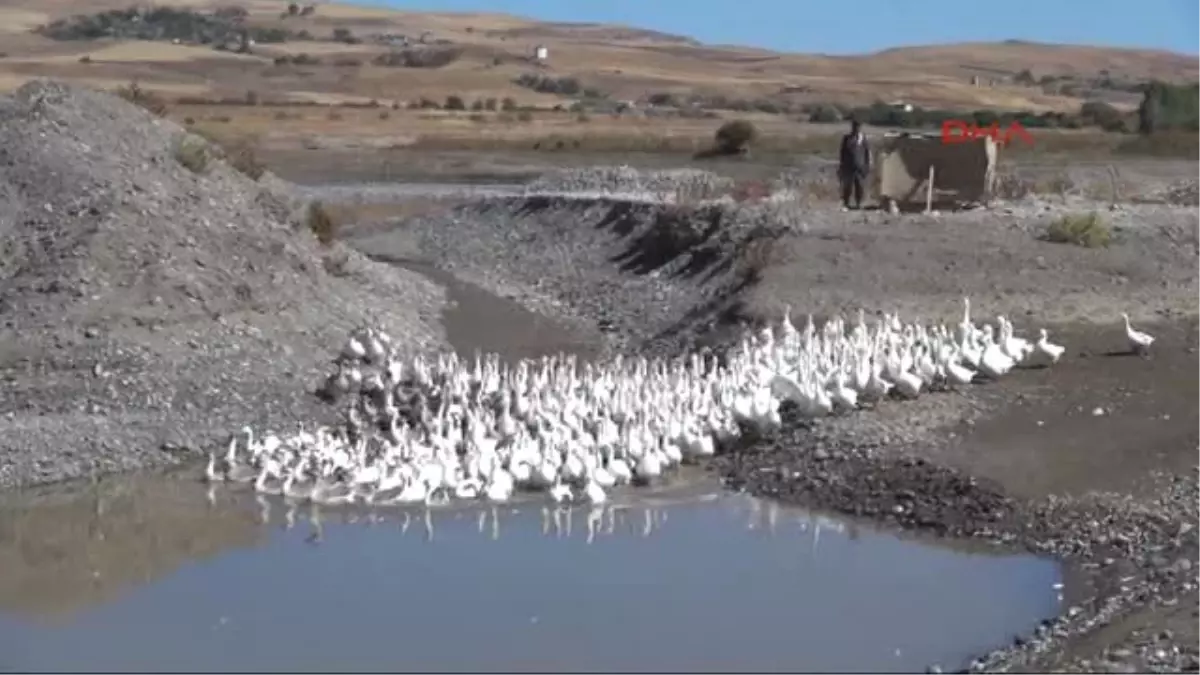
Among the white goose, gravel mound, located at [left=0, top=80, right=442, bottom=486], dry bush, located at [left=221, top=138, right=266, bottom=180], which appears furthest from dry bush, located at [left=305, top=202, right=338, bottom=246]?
the white goose

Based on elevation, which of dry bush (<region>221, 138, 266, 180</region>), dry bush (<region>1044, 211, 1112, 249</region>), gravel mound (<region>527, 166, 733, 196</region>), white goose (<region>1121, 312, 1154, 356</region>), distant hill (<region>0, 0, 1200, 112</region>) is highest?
dry bush (<region>221, 138, 266, 180</region>)

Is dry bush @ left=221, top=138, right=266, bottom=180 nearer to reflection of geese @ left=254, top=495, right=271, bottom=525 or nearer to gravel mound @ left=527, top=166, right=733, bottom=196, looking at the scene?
gravel mound @ left=527, top=166, right=733, bottom=196

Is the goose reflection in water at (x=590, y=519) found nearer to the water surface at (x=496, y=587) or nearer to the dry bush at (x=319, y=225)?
the water surface at (x=496, y=587)

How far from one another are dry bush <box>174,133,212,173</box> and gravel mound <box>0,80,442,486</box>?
0.11m

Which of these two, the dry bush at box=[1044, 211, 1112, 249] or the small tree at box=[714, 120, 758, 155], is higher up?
the dry bush at box=[1044, 211, 1112, 249]

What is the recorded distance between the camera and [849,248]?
2794cm

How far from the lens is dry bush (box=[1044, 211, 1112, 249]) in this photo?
28.2m

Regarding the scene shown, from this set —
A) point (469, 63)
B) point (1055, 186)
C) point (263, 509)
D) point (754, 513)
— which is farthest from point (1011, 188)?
point (469, 63)

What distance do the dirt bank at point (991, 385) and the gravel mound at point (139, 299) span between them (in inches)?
190

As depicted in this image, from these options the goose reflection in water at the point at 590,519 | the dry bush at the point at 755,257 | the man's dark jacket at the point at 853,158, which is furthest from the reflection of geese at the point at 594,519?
the man's dark jacket at the point at 853,158

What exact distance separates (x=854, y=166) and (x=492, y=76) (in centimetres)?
9669

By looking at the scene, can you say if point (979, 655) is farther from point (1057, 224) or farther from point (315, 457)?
point (1057, 224)

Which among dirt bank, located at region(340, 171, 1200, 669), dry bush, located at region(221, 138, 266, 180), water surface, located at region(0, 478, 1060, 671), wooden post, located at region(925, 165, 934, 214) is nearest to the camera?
water surface, located at region(0, 478, 1060, 671)

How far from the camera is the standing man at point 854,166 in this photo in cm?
3219
